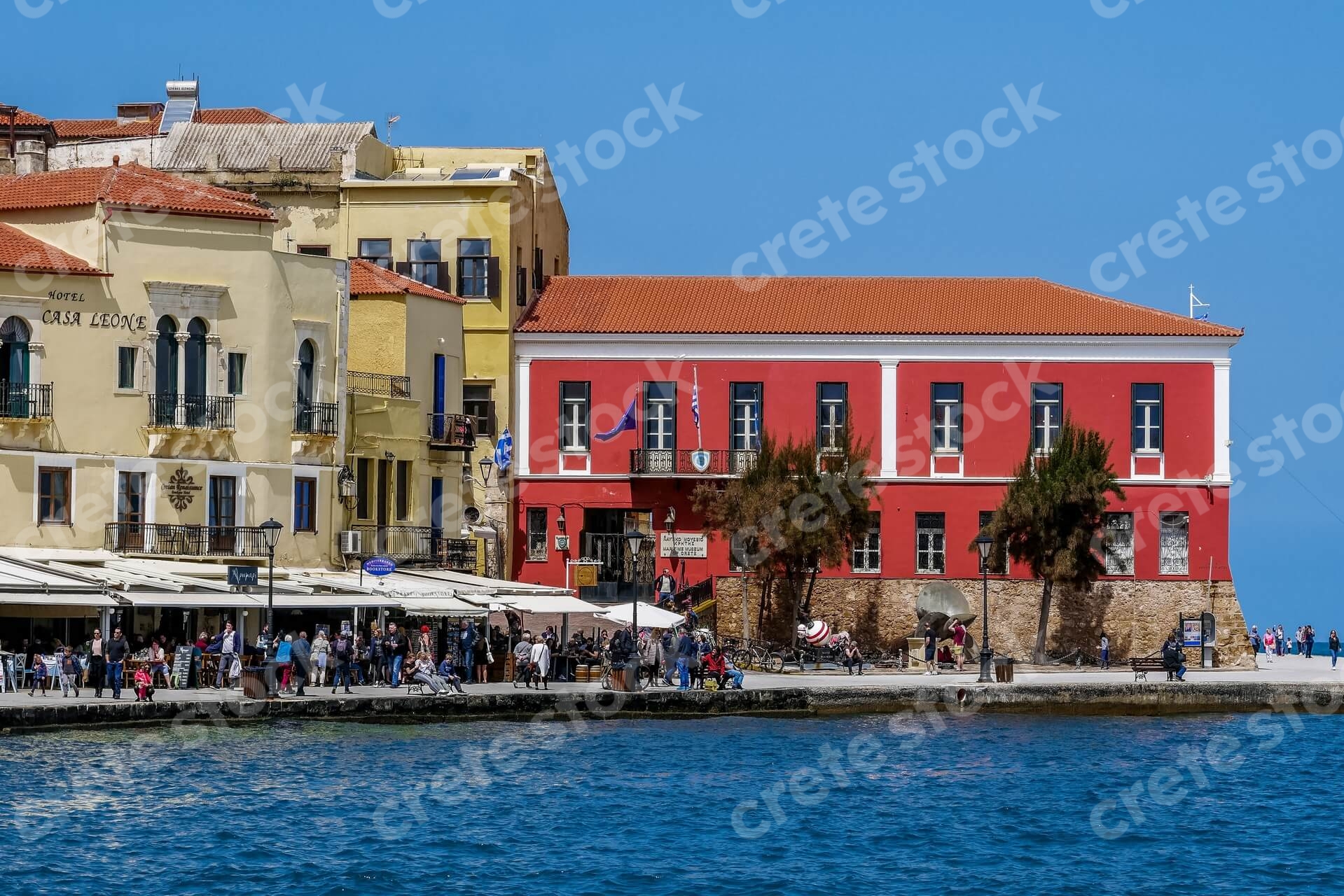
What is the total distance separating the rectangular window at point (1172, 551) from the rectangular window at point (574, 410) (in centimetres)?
1447

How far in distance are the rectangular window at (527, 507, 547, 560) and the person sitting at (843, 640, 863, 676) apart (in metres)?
9.04

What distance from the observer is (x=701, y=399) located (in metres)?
59.5

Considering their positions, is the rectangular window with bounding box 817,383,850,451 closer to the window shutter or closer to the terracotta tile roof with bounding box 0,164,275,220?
the window shutter

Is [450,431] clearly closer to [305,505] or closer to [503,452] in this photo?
[503,452]

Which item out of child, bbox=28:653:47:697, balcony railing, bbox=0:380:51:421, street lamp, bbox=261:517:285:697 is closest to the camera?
child, bbox=28:653:47:697

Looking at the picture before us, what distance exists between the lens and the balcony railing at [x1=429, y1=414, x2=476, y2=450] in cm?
5578

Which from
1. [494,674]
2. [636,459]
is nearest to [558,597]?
[494,674]

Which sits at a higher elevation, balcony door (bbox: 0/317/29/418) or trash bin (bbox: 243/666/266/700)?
balcony door (bbox: 0/317/29/418)

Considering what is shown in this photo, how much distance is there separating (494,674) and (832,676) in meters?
7.54

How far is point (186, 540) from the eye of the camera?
158ft

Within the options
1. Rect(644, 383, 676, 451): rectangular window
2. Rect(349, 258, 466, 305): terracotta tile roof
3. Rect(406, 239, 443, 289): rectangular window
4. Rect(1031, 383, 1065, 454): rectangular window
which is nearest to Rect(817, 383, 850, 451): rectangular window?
Rect(644, 383, 676, 451): rectangular window

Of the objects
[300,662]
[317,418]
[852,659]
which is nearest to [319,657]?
[300,662]

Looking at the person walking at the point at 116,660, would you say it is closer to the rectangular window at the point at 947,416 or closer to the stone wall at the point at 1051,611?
the stone wall at the point at 1051,611

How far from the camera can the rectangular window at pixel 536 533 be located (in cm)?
5922
